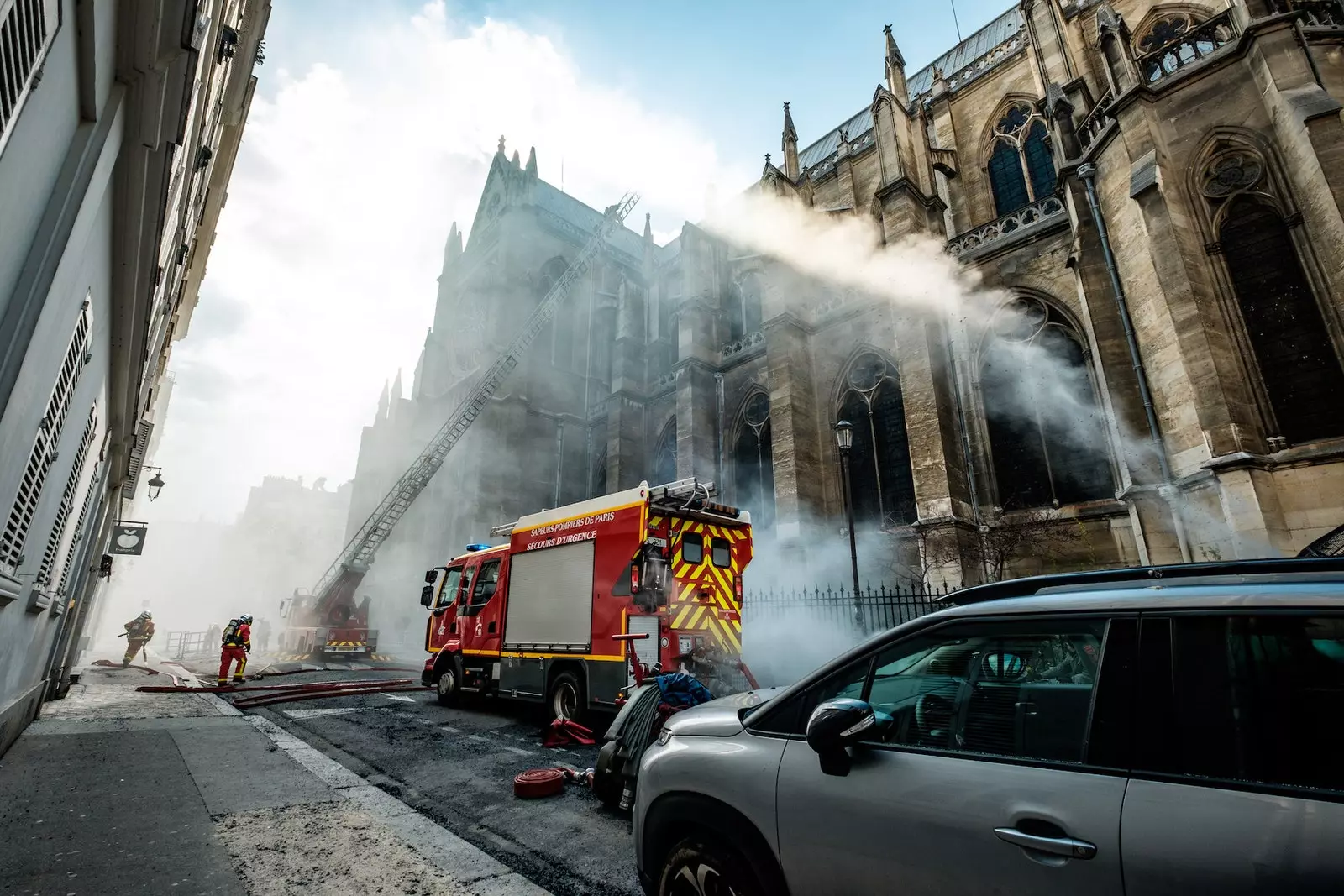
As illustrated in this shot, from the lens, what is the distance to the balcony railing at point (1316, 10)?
29.8 feet

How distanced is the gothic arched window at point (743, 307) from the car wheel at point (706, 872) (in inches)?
781

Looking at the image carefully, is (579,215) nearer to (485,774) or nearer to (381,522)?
(381,522)

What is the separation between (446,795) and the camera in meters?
4.44

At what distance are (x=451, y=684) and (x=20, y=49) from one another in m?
9.04

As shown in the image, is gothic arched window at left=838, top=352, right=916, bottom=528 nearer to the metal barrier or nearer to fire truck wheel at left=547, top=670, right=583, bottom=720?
fire truck wheel at left=547, top=670, right=583, bottom=720

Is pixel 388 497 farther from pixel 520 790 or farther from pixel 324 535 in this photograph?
pixel 324 535

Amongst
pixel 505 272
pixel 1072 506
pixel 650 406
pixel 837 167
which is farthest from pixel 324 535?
pixel 1072 506

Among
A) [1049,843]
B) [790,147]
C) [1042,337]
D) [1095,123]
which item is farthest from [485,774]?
[790,147]

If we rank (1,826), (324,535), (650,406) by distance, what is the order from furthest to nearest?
(324,535)
(650,406)
(1,826)

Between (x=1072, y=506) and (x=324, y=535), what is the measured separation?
3170 inches

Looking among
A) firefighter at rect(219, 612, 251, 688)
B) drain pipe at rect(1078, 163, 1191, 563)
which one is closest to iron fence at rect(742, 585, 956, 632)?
drain pipe at rect(1078, 163, 1191, 563)

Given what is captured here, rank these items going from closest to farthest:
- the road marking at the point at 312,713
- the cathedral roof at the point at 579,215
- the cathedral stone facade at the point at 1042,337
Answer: the road marking at the point at 312,713, the cathedral stone facade at the point at 1042,337, the cathedral roof at the point at 579,215

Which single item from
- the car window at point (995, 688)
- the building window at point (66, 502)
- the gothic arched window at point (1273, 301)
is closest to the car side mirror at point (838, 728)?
the car window at point (995, 688)

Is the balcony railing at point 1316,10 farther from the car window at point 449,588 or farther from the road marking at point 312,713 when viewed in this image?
the road marking at point 312,713
